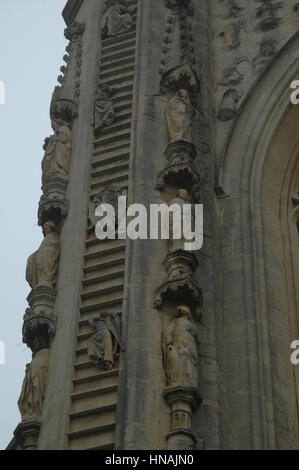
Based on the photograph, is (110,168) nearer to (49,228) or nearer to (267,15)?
(49,228)

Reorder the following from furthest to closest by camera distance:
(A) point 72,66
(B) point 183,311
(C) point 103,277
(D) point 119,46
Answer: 1. (A) point 72,66
2. (D) point 119,46
3. (C) point 103,277
4. (B) point 183,311

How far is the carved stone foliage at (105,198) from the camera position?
15.0 meters

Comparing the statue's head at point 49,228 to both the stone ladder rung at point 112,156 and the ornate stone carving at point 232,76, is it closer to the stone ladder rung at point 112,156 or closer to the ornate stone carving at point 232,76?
the stone ladder rung at point 112,156

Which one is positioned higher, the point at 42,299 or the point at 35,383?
the point at 42,299

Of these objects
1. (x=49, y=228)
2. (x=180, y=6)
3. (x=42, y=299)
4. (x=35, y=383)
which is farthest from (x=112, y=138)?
(x=35, y=383)

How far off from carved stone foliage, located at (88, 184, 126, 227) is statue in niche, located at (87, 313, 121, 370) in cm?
193

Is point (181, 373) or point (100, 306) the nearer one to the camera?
point (181, 373)

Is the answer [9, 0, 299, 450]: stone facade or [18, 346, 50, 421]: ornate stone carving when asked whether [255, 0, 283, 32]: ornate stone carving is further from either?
[18, 346, 50, 421]: ornate stone carving

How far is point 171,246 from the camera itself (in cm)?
1425

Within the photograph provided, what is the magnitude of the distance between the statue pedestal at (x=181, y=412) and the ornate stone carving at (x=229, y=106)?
5.26 metres

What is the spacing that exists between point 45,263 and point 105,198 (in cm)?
116

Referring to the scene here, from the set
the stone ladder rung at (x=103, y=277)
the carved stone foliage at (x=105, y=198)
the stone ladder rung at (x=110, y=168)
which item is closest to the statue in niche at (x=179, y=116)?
the stone ladder rung at (x=110, y=168)

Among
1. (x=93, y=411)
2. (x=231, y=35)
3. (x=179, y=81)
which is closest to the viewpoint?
(x=93, y=411)
